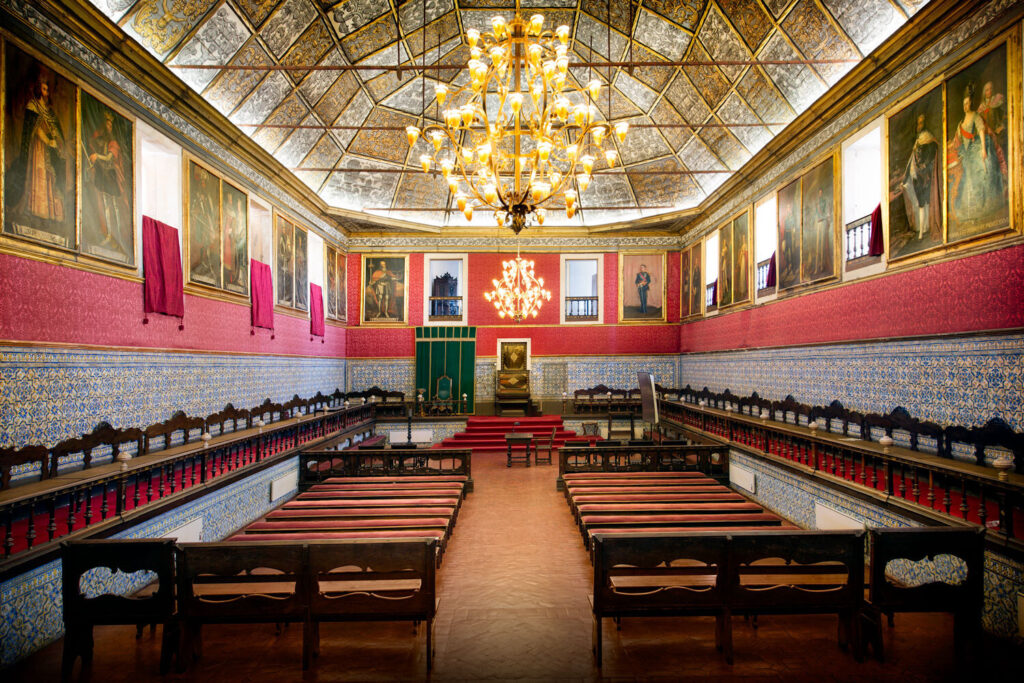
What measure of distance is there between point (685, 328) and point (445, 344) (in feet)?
29.5

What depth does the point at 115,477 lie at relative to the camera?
576 cm

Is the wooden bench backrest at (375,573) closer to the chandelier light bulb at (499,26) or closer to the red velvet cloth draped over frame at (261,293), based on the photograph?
the chandelier light bulb at (499,26)

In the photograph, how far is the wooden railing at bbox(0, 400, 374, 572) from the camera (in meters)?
4.88

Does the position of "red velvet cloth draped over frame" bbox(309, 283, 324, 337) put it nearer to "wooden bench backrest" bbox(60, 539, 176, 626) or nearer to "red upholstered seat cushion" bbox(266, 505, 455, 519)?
"red upholstered seat cushion" bbox(266, 505, 455, 519)

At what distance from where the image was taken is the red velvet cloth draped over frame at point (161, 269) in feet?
27.5

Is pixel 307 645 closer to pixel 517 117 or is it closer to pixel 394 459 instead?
pixel 394 459

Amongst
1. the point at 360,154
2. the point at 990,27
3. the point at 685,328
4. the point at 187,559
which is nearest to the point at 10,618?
the point at 187,559

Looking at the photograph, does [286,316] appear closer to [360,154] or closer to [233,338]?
[233,338]

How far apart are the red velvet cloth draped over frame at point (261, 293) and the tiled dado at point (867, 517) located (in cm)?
1114

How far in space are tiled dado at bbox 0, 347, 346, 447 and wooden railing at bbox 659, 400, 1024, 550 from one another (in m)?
9.82

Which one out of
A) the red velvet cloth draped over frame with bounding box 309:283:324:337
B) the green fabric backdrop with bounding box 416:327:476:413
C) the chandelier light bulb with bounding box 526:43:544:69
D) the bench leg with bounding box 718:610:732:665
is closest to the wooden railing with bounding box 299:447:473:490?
the red velvet cloth draped over frame with bounding box 309:283:324:337

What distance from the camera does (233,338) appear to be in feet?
36.3

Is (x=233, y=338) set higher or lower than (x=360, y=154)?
→ lower

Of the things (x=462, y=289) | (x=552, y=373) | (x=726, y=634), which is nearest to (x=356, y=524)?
(x=726, y=634)
